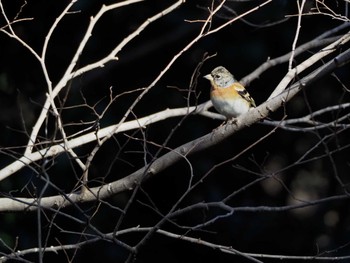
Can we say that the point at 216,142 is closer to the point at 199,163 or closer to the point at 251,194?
the point at 199,163

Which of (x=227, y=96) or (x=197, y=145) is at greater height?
(x=197, y=145)

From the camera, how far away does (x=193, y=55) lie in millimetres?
7031

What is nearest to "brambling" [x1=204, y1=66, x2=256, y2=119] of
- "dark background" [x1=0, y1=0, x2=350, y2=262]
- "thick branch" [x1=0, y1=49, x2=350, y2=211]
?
"dark background" [x1=0, y1=0, x2=350, y2=262]

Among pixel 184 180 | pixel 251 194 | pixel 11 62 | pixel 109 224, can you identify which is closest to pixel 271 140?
pixel 251 194

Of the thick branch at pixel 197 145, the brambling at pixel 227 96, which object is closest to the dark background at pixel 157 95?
the brambling at pixel 227 96

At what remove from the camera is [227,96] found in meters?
5.61

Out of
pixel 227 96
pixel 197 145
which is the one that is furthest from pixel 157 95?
pixel 197 145

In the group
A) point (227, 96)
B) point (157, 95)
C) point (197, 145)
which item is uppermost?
point (197, 145)

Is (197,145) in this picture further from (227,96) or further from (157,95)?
(157,95)

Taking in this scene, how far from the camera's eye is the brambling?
556 centimetres

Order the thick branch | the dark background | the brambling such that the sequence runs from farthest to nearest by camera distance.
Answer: the dark background < the brambling < the thick branch

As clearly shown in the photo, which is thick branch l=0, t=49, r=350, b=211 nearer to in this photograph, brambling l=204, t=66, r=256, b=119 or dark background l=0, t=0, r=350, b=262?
brambling l=204, t=66, r=256, b=119

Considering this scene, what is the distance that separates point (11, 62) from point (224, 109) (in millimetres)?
2222

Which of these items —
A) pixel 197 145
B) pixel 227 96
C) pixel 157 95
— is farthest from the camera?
pixel 157 95
